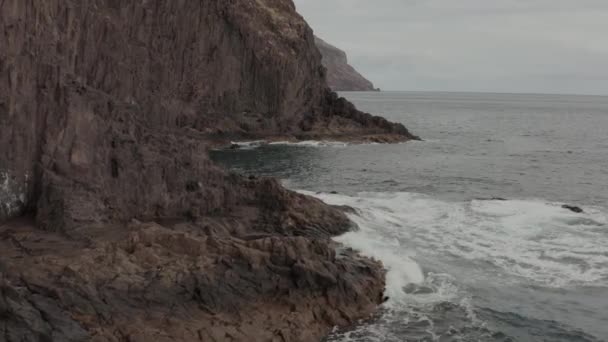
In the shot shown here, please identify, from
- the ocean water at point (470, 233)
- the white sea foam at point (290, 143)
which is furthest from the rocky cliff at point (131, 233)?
the white sea foam at point (290, 143)

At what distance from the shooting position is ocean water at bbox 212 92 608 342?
2525 centimetres

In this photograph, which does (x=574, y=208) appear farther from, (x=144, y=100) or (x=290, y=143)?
(x=144, y=100)

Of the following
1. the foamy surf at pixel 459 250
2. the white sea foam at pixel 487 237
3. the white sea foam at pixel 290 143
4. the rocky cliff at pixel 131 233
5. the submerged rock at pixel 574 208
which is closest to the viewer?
the rocky cliff at pixel 131 233

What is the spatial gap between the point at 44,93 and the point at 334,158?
48.4m

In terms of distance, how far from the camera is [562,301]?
27688 mm

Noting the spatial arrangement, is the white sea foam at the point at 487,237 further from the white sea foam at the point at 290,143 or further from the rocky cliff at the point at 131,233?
the white sea foam at the point at 290,143

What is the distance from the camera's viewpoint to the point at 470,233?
3862 cm

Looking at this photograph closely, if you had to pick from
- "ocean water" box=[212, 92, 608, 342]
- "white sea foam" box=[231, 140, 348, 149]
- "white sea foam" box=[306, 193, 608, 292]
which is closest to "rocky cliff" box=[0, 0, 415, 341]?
"ocean water" box=[212, 92, 608, 342]

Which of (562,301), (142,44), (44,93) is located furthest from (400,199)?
(142,44)

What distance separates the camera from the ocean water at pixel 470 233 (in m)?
25.2

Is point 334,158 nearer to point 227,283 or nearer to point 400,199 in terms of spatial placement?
point 400,199

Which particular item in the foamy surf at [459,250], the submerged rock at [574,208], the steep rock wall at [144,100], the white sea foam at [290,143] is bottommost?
the foamy surf at [459,250]

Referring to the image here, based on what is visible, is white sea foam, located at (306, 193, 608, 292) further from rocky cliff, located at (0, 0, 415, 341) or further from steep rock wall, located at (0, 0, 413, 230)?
steep rock wall, located at (0, 0, 413, 230)

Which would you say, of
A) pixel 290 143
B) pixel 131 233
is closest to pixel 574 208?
pixel 131 233
